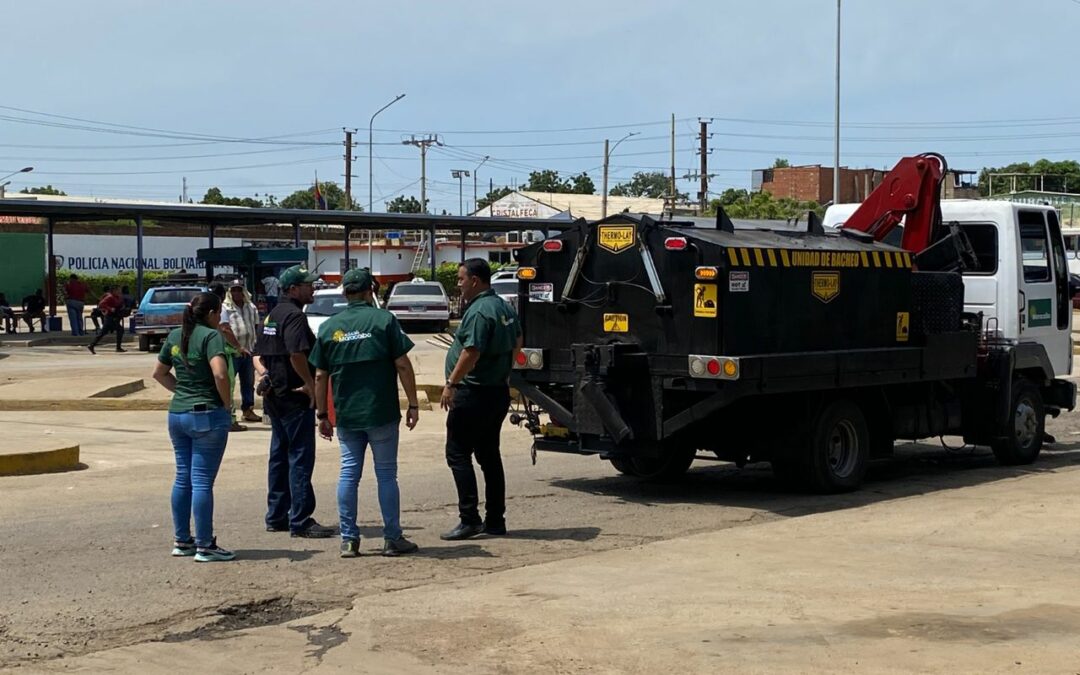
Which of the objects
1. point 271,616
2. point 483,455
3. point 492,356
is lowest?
point 271,616

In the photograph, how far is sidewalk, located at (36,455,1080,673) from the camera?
638 centimetres

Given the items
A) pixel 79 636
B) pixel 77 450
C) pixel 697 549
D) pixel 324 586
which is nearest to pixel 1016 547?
pixel 697 549

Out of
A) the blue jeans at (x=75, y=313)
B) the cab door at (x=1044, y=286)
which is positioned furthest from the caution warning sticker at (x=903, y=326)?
the blue jeans at (x=75, y=313)

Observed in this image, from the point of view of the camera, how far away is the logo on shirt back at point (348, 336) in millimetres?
8742

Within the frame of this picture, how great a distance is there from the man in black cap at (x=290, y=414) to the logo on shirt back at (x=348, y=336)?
63cm

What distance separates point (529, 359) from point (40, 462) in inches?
183

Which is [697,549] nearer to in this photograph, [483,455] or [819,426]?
[483,455]

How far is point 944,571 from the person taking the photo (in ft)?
27.9

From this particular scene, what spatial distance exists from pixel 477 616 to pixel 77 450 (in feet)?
23.4

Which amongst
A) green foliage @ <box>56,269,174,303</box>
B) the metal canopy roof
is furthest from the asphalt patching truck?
green foliage @ <box>56,269,174,303</box>

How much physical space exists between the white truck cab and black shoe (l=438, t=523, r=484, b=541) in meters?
6.17

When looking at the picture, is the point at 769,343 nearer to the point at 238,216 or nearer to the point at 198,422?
the point at 198,422

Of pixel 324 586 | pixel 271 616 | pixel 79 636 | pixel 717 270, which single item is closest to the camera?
pixel 79 636

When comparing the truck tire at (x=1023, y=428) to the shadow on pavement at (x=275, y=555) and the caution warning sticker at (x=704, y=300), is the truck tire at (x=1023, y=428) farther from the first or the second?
the shadow on pavement at (x=275, y=555)
